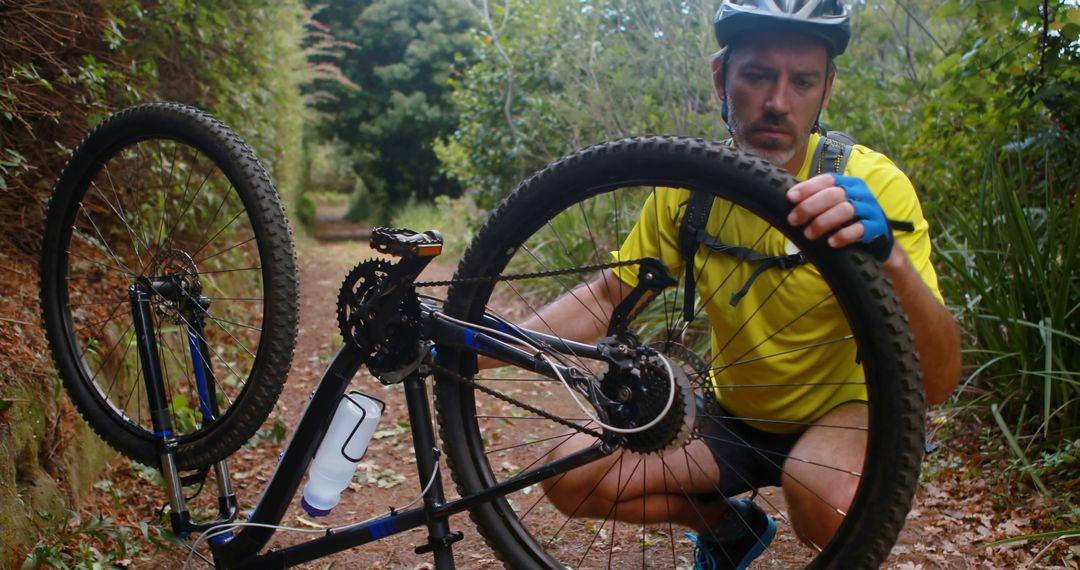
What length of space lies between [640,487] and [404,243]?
3.04 ft

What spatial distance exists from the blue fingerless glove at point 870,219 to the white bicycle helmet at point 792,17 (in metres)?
0.71

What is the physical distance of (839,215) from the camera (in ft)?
4.38

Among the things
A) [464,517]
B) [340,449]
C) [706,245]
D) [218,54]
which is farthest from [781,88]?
[218,54]

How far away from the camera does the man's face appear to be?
78.7 inches

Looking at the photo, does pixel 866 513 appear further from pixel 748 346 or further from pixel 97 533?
pixel 97 533

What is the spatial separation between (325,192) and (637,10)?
71.5 ft

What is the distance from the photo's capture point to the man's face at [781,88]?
2.00 m

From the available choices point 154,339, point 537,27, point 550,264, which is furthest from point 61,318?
point 537,27

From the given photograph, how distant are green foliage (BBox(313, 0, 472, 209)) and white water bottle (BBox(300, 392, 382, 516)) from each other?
53.4 feet

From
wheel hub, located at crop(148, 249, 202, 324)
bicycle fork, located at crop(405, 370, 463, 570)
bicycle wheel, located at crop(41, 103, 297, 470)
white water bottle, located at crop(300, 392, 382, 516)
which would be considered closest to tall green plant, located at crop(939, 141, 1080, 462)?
bicycle fork, located at crop(405, 370, 463, 570)

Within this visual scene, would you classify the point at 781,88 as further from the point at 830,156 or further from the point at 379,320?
the point at 379,320

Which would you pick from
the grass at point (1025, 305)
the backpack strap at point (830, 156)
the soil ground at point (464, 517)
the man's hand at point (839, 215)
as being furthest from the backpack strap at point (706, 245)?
the grass at point (1025, 305)

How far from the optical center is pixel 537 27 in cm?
811

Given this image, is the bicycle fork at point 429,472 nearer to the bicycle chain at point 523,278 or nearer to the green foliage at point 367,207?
the bicycle chain at point 523,278
